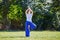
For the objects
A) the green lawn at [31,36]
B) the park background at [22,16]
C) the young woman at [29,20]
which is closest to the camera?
the green lawn at [31,36]

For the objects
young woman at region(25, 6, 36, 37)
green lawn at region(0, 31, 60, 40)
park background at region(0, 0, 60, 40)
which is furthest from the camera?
park background at region(0, 0, 60, 40)

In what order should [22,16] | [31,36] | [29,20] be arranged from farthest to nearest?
1. [22,16]
2. [31,36]
3. [29,20]

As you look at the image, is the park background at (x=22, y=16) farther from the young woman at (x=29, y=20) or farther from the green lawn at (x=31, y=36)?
the young woman at (x=29, y=20)

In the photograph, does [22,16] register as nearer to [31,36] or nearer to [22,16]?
Result: [22,16]

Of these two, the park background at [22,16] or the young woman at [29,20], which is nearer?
the young woman at [29,20]

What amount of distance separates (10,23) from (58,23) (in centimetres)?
572

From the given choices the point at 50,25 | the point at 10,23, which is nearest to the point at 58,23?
the point at 50,25

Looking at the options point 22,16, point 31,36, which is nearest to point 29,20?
point 31,36

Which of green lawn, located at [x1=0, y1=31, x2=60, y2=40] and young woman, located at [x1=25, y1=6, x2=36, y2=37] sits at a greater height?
young woman, located at [x1=25, y1=6, x2=36, y2=37]

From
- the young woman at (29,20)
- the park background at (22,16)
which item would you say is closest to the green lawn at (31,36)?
the young woman at (29,20)

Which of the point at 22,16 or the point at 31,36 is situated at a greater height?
the point at 31,36

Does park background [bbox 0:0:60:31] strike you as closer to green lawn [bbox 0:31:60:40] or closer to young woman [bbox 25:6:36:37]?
green lawn [bbox 0:31:60:40]

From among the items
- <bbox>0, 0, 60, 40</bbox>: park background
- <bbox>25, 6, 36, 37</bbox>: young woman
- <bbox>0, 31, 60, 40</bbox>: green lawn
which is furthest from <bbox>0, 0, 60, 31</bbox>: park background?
<bbox>25, 6, 36, 37</bbox>: young woman

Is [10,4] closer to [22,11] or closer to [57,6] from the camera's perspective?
[22,11]
